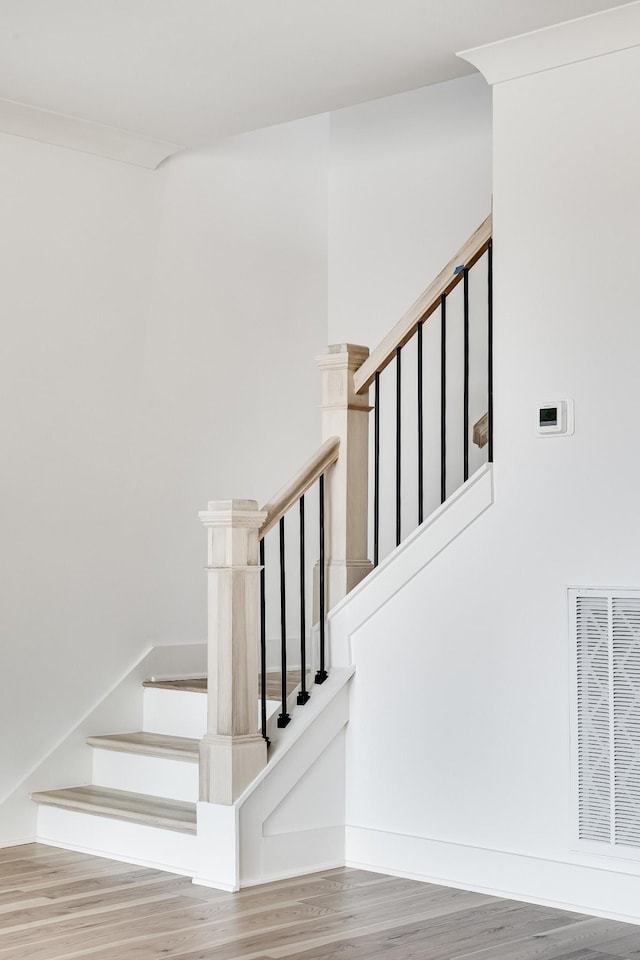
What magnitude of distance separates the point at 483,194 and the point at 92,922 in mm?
3616

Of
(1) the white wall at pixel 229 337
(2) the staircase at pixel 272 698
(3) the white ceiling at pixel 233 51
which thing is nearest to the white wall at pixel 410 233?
(1) the white wall at pixel 229 337

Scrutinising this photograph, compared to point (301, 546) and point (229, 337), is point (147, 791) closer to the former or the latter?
point (301, 546)

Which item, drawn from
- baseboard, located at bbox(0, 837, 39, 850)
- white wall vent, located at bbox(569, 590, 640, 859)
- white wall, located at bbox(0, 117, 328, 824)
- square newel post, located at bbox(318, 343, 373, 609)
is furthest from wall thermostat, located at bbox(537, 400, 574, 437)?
baseboard, located at bbox(0, 837, 39, 850)

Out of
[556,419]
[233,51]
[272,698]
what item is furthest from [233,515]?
[233,51]

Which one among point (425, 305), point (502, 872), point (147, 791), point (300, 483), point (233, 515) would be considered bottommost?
point (502, 872)

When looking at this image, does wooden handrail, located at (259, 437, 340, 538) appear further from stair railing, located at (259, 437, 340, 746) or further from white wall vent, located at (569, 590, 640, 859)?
white wall vent, located at (569, 590, 640, 859)

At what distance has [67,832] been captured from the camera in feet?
15.2

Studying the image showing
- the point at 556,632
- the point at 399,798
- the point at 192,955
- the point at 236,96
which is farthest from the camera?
the point at 236,96

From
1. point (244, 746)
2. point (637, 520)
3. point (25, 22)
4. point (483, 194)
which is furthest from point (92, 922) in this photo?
point (483, 194)

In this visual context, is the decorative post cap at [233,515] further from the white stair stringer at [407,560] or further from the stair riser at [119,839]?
the stair riser at [119,839]

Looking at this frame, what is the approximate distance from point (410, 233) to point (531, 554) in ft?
A: 7.79

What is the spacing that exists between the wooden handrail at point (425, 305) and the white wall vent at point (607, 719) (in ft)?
3.86

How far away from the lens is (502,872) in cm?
392

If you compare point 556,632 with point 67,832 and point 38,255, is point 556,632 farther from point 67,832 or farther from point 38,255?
point 38,255
